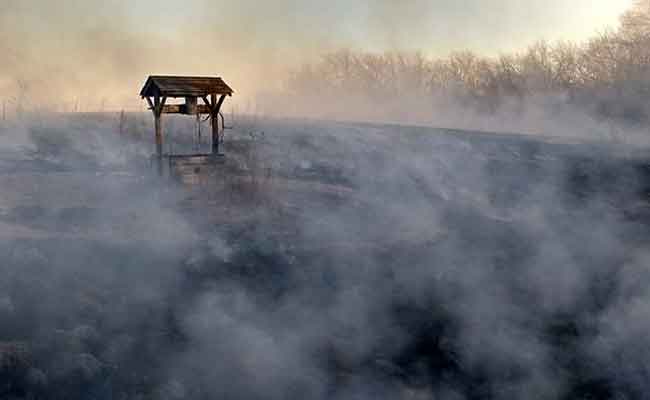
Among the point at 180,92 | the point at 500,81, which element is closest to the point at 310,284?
the point at 180,92

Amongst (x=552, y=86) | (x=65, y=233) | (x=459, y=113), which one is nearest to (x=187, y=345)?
(x=65, y=233)

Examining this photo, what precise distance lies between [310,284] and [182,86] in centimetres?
527

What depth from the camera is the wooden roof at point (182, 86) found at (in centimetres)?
1215

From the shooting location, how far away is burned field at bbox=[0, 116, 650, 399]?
746cm

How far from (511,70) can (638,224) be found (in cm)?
2739

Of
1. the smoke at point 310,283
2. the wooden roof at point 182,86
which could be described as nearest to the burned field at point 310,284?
the smoke at point 310,283

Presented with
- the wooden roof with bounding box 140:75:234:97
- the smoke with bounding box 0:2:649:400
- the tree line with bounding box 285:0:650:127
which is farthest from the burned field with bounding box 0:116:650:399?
the tree line with bounding box 285:0:650:127

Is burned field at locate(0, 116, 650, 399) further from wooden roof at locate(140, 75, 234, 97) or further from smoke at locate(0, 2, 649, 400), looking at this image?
wooden roof at locate(140, 75, 234, 97)

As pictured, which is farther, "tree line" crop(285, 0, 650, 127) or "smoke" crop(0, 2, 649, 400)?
"tree line" crop(285, 0, 650, 127)

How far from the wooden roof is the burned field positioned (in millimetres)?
1751

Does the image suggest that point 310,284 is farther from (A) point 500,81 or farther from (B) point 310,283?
(A) point 500,81

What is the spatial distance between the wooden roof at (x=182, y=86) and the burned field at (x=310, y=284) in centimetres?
175

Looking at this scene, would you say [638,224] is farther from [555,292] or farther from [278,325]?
[278,325]

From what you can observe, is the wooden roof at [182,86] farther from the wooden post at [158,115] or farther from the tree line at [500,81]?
the tree line at [500,81]
